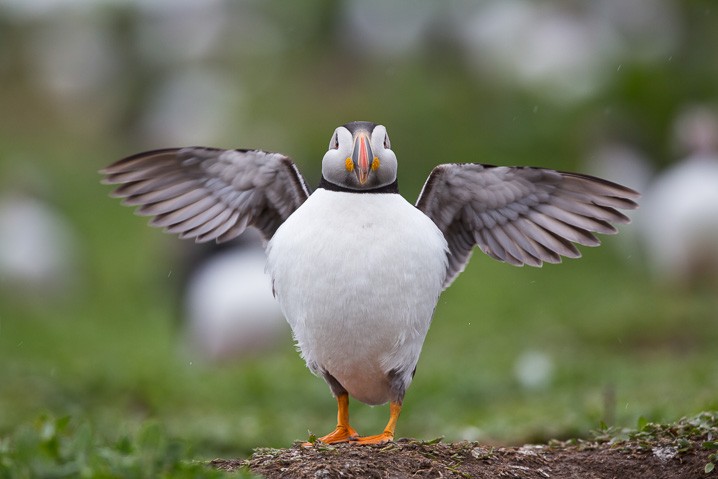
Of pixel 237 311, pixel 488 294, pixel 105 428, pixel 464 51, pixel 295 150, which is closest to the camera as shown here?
pixel 105 428

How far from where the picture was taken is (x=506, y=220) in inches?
179

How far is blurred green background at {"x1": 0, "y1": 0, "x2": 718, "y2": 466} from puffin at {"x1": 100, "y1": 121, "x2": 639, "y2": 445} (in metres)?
0.96

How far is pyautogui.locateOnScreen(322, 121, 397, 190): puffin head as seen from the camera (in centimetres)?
405

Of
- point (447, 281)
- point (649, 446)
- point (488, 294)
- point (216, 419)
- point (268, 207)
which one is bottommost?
point (488, 294)

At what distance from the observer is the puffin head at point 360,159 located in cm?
405

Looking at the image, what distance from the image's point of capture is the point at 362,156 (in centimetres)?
404

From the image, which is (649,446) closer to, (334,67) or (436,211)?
(436,211)

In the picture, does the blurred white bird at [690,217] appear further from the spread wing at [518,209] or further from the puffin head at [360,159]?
Result: the puffin head at [360,159]

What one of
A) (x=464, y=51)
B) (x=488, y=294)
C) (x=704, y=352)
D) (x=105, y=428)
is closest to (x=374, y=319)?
(x=105, y=428)

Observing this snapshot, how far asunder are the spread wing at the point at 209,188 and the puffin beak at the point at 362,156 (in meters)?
0.42

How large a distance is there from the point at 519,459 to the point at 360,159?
120 cm

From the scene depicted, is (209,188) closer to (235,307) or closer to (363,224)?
(363,224)

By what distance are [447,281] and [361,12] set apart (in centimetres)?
1793

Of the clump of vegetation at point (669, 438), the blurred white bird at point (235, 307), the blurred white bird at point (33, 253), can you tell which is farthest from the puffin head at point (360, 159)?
the blurred white bird at point (33, 253)
